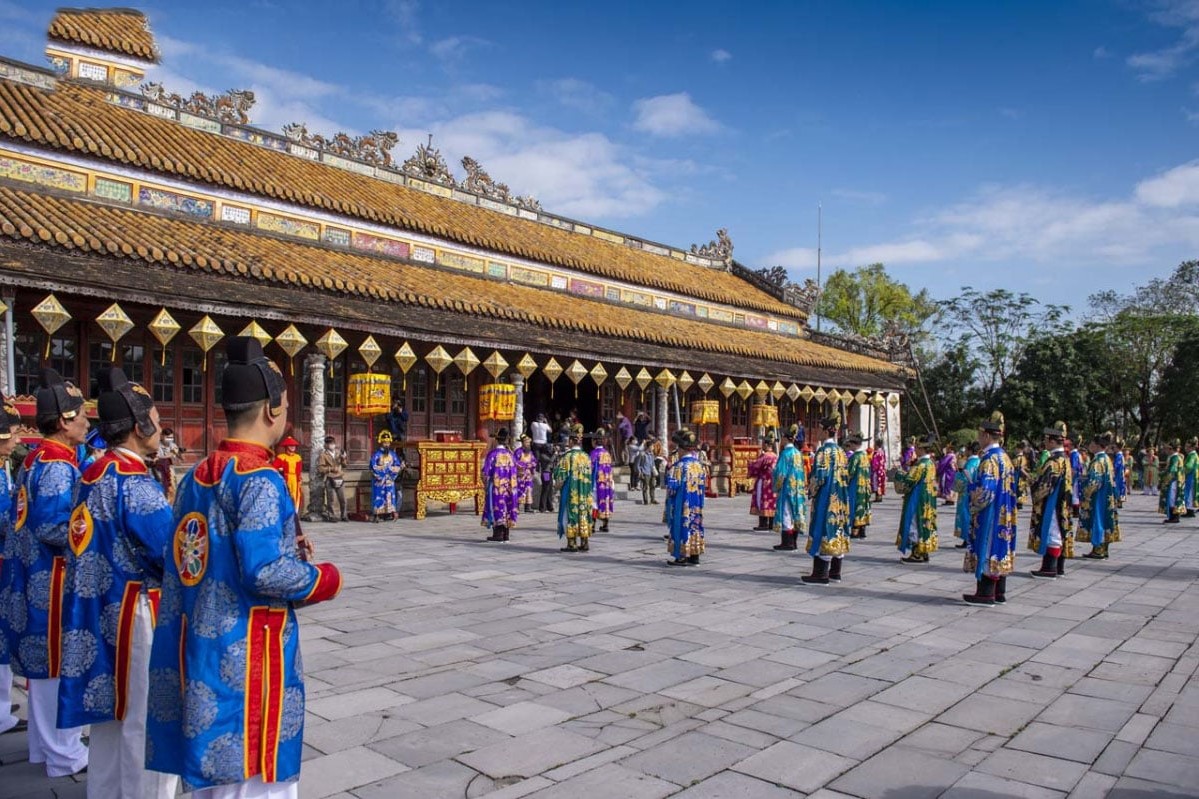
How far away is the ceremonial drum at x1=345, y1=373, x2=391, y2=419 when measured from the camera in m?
13.4

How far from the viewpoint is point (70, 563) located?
11.1ft

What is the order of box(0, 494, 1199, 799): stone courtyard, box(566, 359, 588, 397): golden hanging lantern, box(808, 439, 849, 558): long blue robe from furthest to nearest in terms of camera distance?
box(566, 359, 588, 397): golden hanging lantern → box(808, 439, 849, 558): long blue robe → box(0, 494, 1199, 799): stone courtyard

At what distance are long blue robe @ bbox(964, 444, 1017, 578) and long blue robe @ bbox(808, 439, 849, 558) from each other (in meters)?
1.18

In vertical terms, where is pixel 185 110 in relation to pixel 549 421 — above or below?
above

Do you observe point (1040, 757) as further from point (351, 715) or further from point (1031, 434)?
point (1031, 434)

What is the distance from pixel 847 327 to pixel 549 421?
3032 centimetres

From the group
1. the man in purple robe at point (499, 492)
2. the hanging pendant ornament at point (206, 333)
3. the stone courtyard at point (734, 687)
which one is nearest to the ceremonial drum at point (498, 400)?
the man in purple robe at point (499, 492)

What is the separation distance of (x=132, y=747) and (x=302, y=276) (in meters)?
11.0

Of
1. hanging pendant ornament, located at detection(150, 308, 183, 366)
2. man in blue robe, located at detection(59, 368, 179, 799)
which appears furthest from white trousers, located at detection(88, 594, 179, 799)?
hanging pendant ornament, located at detection(150, 308, 183, 366)

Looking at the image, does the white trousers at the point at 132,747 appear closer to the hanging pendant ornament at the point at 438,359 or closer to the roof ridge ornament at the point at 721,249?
the hanging pendant ornament at the point at 438,359

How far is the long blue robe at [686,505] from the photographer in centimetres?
930

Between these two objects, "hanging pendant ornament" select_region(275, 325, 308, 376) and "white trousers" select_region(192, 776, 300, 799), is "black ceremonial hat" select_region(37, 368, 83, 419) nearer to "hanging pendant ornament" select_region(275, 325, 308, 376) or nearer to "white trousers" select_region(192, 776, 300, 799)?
"white trousers" select_region(192, 776, 300, 799)

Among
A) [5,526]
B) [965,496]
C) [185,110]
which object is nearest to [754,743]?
[5,526]

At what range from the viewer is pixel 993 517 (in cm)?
755
